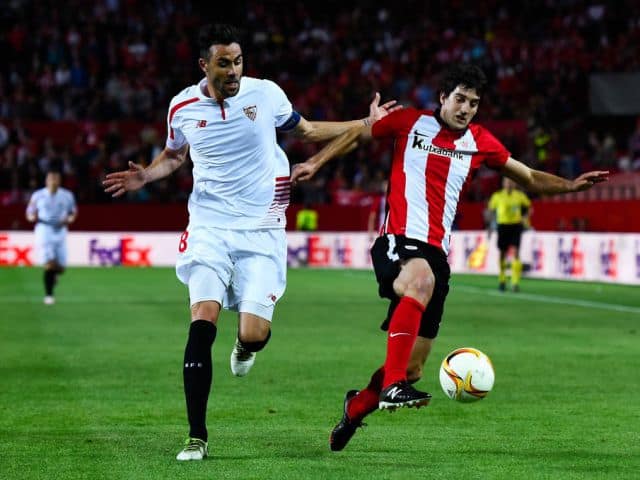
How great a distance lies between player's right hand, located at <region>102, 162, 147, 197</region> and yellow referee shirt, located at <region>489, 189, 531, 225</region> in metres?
17.9

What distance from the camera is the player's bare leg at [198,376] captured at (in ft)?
24.4

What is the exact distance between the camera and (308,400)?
10312 mm

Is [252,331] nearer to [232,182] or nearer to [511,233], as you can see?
[232,182]

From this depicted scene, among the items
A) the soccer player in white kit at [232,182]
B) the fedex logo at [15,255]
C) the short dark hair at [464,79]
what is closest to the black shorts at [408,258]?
the soccer player in white kit at [232,182]

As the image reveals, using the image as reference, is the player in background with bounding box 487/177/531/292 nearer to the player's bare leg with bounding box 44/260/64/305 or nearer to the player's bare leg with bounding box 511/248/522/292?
the player's bare leg with bounding box 511/248/522/292

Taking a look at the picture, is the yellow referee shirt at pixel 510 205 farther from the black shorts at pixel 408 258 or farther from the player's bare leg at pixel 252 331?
the black shorts at pixel 408 258

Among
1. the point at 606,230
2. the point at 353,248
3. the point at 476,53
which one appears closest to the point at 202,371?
the point at 606,230

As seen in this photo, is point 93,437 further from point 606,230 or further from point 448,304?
point 606,230

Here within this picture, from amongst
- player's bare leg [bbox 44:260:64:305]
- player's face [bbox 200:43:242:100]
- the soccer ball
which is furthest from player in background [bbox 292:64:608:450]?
player's bare leg [bbox 44:260:64:305]

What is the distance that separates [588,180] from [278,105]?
2.04 meters

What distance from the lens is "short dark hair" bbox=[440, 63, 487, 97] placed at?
8023mm

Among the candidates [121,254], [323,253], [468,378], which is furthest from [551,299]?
[121,254]

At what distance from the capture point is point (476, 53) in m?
40.0

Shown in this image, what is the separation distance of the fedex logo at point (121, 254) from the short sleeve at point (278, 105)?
28.7 m
